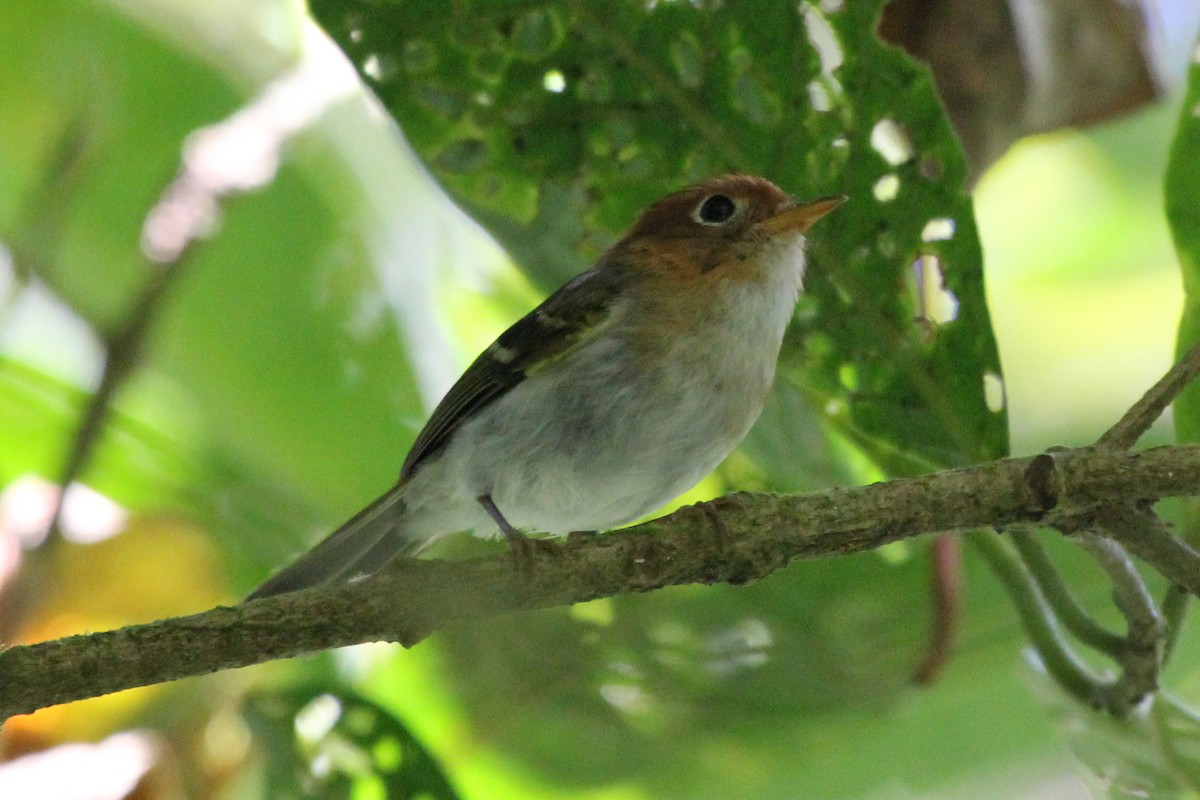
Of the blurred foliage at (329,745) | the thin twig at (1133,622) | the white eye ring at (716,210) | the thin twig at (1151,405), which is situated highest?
the white eye ring at (716,210)

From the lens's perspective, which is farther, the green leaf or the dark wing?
the dark wing

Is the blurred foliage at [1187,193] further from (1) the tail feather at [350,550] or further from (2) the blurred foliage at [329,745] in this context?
(1) the tail feather at [350,550]

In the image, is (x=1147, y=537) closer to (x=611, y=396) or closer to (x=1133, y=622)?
(x=1133, y=622)

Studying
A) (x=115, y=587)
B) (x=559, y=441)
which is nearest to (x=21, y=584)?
(x=115, y=587)

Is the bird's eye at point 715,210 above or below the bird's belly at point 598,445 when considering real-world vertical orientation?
above

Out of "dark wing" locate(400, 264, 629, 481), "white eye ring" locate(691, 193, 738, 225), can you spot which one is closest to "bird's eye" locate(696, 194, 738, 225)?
"white eye ring" locate(691, 193, 738, 225)

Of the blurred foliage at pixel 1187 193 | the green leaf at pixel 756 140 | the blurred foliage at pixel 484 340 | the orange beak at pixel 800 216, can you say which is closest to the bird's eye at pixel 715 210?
the orange beak at pixel 800 216

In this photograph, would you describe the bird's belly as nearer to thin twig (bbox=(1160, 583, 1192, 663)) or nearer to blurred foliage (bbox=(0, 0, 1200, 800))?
blurred foliage (bbox=(0, 0, 1200, 800))
